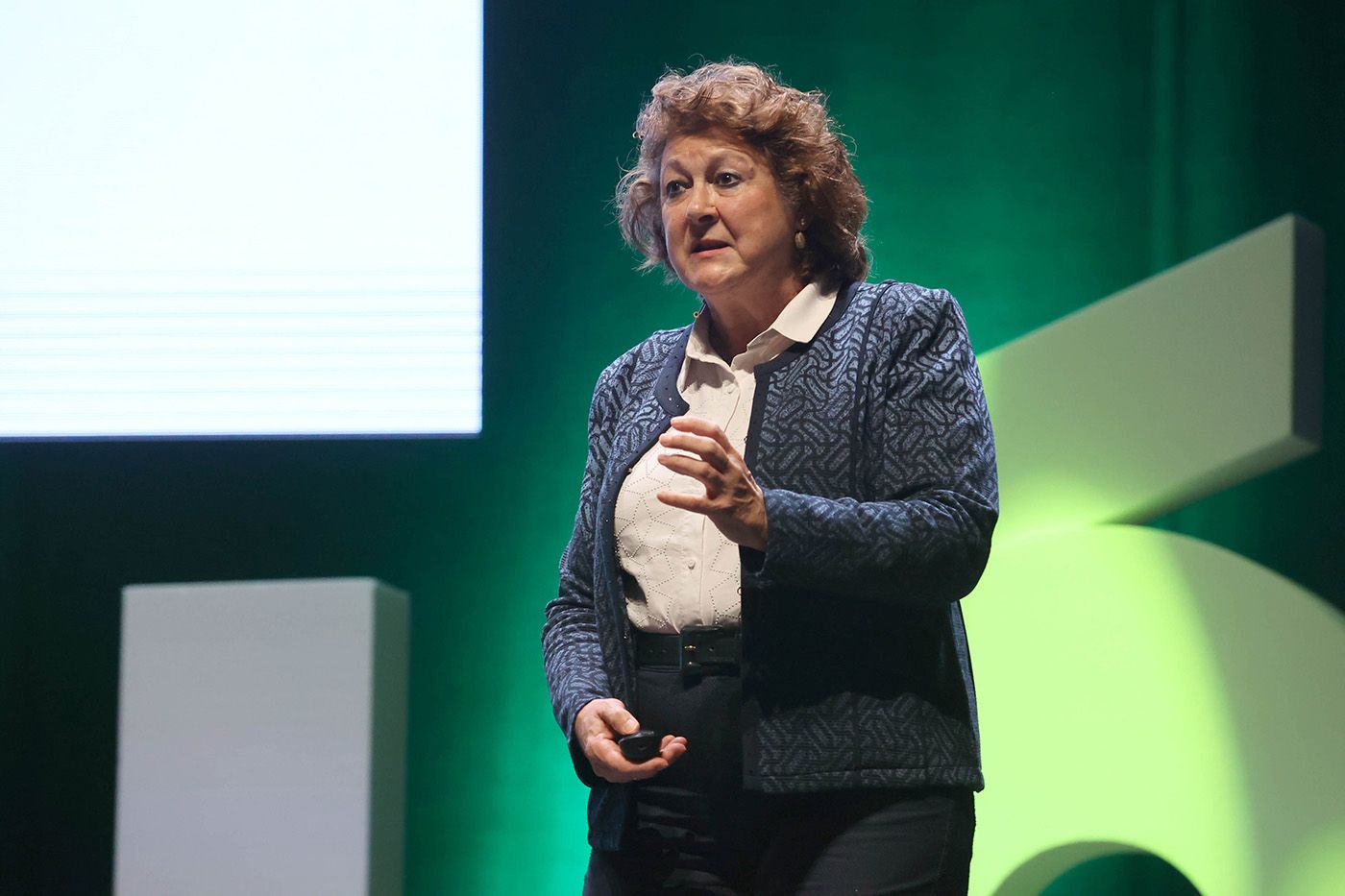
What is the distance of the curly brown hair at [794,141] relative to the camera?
5.12 ft

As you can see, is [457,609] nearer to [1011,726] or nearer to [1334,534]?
[1011,726]

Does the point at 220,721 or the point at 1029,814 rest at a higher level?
the point at 220,721

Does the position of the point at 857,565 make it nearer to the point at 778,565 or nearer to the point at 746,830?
the point at 778,565

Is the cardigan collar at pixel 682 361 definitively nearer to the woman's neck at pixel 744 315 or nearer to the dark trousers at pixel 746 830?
the woman's neck at pixel 744 315

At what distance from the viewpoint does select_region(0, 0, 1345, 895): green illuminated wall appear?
280cm

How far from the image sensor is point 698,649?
1364mm

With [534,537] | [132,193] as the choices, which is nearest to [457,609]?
[534,537]

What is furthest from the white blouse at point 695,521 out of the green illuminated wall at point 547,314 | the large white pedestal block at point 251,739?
the green illuminated wall at point 547,314

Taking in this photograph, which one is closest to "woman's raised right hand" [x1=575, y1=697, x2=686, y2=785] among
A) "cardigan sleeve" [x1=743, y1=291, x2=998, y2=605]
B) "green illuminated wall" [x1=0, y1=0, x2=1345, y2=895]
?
"cardigan sleeve" [x1=743, y1=291, x2=998, y2=605]

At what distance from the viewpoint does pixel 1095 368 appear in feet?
7.34

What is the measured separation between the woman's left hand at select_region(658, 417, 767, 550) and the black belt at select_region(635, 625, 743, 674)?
14 cm

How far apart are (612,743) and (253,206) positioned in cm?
188

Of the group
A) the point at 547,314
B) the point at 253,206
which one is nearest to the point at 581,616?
the point at 547,314

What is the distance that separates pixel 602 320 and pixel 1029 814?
1296 mm
